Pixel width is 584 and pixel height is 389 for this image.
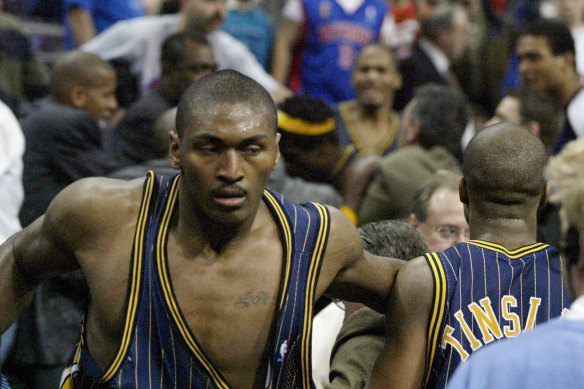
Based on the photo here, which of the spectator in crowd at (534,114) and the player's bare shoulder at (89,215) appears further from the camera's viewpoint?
the spectator in crowd at (534,114)

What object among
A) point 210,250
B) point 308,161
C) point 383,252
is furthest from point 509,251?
point 308,161

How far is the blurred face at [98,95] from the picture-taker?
562 cm

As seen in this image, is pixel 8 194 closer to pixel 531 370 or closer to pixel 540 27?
pixel 531 370

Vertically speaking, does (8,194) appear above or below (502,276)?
below

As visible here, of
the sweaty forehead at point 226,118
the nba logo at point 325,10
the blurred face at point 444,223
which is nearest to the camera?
the sweaty forehead at point 226,118

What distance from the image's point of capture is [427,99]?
5.71 metres

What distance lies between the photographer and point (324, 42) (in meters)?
7.59

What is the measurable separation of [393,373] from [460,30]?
6.08 metres

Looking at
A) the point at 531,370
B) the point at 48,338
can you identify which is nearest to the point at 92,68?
the point at 48,338

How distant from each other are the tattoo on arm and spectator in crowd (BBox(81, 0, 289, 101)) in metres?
3.85

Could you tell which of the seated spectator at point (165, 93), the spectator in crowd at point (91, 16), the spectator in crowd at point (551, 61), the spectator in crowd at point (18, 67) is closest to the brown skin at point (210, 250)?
the seated spectator at point (165, 93)

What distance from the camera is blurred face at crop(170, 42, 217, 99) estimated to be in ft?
19.1

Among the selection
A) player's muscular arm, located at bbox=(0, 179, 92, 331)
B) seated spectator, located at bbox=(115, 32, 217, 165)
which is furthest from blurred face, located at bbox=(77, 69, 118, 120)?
player's muscular arm, located at bbox=(0, 179, 92, 331)

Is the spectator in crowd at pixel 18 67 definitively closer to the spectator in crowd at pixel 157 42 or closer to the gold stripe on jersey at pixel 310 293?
the spectator in crowd at pixel 157 42
